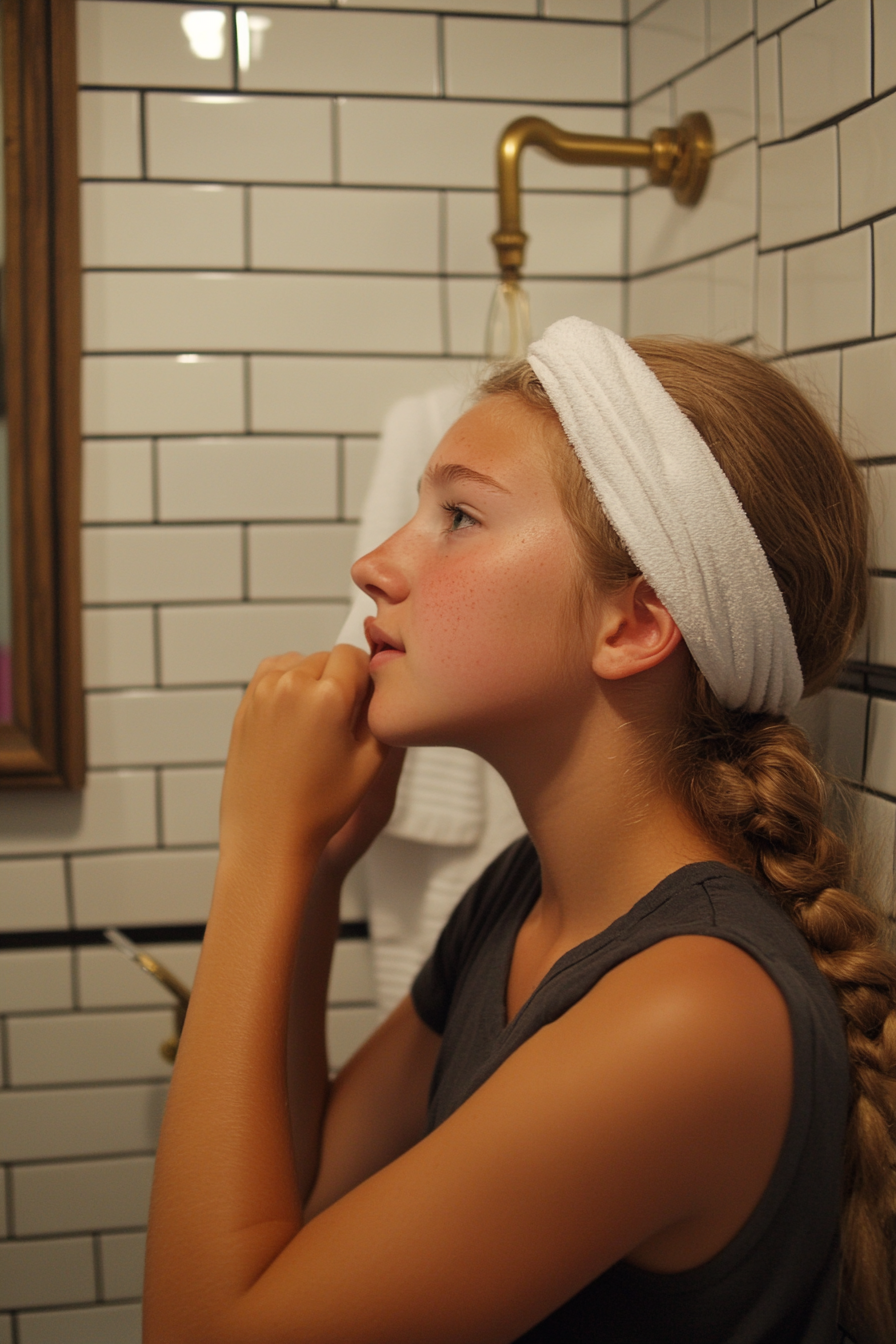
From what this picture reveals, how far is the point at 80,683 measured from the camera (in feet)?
4.21

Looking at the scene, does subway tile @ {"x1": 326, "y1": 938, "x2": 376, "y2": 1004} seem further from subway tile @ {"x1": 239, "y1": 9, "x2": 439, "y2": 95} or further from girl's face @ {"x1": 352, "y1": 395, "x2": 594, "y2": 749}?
subway tile @ {"x1": 239, "y1": 9, "x2": 439, "y2": 95}

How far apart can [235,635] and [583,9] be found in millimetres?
896

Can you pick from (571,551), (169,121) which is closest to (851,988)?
(571,551)

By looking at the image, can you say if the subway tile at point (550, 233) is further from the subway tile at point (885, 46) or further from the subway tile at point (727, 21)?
the subway tile at point (885, 46)

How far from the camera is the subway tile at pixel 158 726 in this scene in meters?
1.31

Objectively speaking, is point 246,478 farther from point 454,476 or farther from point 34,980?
point 34,980

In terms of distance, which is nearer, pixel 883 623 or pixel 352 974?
pixel 883 623

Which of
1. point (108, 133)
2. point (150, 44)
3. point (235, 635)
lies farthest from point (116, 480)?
point (150, 44)

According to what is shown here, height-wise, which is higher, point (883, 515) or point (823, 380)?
point (823, 380)

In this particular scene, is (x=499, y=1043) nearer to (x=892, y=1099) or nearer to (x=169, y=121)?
(x=892, y=1099)

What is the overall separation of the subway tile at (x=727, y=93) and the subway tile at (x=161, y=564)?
2.35 feet

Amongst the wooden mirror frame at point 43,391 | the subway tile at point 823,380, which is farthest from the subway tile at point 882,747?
the wooden mirror frame at point 43,391

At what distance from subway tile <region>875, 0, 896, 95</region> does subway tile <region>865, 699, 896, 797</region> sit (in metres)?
0.48

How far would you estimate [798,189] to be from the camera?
36.7 inches
